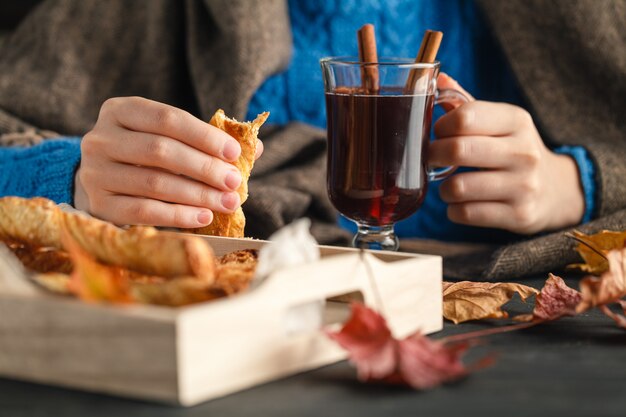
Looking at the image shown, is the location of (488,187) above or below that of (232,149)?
below

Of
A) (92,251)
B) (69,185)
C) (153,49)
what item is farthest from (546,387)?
(153,49)

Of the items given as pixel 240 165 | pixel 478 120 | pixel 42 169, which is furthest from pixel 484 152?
pixel 42 169

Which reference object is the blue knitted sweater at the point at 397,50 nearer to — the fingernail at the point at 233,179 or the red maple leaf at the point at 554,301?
the fingernail at the point at 233,179

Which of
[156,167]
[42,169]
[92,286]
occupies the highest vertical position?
[92,286]

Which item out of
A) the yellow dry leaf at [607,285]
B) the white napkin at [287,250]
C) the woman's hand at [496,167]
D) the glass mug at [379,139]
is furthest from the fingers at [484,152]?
the white napkin at [287,250]

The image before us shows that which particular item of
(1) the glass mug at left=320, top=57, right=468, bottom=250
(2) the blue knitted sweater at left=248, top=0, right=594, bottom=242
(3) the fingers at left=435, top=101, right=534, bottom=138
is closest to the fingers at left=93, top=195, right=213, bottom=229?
(1) the glass mug at left=320, top=57, right=468, bottom=250

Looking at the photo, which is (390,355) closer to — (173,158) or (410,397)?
(410,397)
